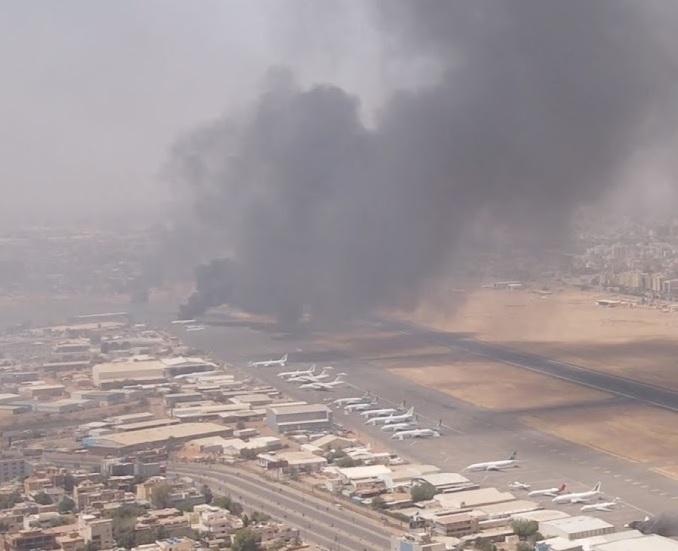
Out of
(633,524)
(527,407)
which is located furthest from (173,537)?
(527,407)

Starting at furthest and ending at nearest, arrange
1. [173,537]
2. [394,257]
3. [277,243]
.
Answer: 1. [277,243]
2. [394,257]
3. [173,537]

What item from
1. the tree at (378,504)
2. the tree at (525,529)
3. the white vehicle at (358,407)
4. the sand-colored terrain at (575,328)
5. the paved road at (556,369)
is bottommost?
the tree at (378,504)

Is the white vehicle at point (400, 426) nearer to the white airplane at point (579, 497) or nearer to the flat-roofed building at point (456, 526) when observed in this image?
the white airplane at point (579, 497)

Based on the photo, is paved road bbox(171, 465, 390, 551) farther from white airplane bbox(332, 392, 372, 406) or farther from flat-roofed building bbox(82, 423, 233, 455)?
white airplane bbox(332, 392, 372, 406)

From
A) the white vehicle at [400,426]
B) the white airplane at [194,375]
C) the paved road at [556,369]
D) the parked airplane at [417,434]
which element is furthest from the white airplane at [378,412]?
the white airplane at [194,375]

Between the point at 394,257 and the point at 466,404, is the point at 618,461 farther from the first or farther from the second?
the point at 394,257

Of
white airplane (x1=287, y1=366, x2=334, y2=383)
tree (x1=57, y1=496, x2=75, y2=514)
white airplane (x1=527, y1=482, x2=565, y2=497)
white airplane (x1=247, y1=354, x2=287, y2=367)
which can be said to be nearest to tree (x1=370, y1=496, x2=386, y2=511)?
white airplane (x1=527, y1=482, x2=565, y2=497)
